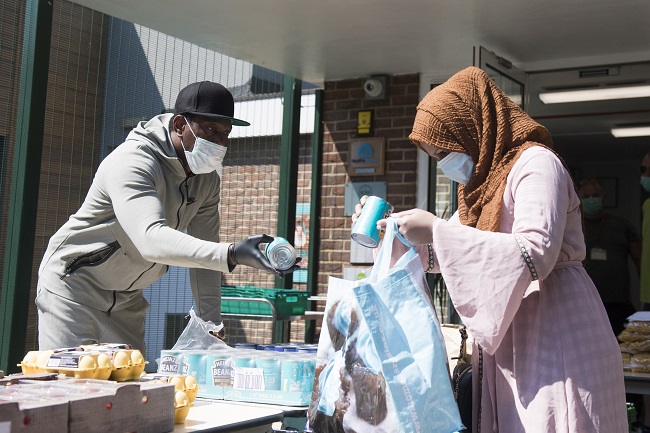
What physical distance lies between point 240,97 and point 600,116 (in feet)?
15.0

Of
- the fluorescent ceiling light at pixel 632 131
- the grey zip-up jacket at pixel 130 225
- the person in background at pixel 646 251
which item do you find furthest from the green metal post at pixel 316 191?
the fluorescent ceiling light at pixel 632 131

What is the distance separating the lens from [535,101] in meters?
7.66

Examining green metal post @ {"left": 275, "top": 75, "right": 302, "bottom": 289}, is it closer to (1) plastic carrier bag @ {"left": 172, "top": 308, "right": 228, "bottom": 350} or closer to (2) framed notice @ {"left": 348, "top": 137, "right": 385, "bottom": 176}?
(2) framed notice @ {"left": 348, "top": 137, "right": 385, "bottom": 176}

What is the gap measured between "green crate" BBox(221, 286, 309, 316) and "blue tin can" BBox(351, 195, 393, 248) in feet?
11.7

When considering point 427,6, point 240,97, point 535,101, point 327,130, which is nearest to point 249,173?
point 240,97

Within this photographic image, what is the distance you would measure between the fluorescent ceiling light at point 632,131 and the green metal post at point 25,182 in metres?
7.35

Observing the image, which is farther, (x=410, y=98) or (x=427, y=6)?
(x=410, y=98)

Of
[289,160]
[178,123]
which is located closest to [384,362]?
[178,123]

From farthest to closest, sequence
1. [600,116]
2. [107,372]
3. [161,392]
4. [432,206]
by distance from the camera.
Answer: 1. [600,116]
2. [432,206]
3. [107,372]
4. [161,392]

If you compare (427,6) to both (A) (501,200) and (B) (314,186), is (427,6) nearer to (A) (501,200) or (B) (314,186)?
(B) (314,186)

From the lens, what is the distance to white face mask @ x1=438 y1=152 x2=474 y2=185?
225cm

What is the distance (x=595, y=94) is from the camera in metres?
7.30

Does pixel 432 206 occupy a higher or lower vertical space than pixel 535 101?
lower

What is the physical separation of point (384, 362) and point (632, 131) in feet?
29.8
